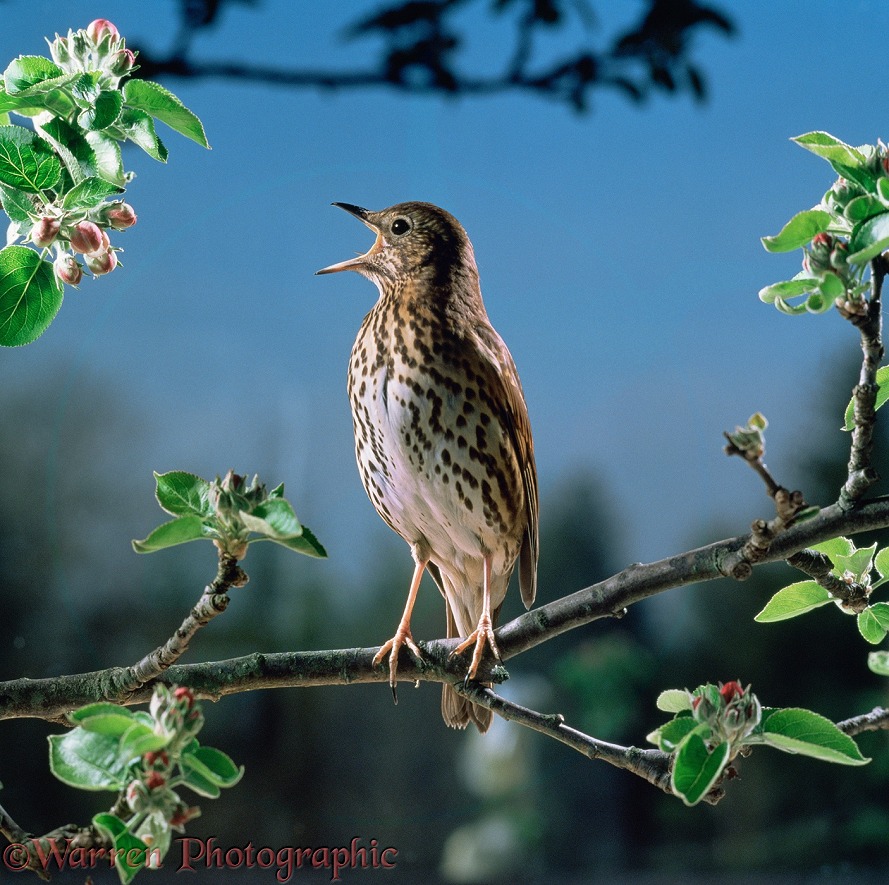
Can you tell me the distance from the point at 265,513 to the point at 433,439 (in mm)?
451

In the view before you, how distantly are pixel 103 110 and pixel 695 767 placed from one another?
15.3 inches

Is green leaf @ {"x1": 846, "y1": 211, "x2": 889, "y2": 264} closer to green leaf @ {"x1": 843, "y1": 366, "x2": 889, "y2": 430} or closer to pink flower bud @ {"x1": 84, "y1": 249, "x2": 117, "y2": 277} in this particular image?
green leaf @ {"x1": 843, "y1": 366, "x2": 889, "y2": 430}

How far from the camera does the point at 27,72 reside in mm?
449

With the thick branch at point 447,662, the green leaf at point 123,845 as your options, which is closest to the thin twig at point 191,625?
the thick branch at point 447,662

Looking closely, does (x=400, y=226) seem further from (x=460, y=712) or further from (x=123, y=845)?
(x=123, y=845)

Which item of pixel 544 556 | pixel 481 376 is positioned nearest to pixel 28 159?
pixel 481 376

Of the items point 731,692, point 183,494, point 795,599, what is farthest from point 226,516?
point 795,599

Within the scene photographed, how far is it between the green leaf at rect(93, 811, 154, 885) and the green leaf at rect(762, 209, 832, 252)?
0.36 metres

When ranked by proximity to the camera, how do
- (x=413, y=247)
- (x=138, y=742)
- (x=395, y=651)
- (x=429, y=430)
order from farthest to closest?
(x=413, y=247), (x=429, y=430), (x=395, y=651), (x=138, y=742)

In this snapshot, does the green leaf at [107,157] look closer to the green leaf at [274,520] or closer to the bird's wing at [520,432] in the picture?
the green leaf at [274,520]

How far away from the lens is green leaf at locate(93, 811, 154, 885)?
0.36m

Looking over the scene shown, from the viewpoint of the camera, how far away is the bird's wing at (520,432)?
0.87 meters

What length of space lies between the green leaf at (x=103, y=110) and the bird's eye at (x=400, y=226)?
53 centimetres

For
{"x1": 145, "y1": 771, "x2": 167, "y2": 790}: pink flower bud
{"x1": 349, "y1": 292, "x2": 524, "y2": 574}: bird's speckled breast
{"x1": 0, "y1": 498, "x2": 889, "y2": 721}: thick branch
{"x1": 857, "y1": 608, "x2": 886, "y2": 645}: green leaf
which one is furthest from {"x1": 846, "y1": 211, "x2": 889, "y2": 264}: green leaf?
{"x1": 349, "y1": 292, "x2": 524, "y2": 574}: bird's speckled breast
